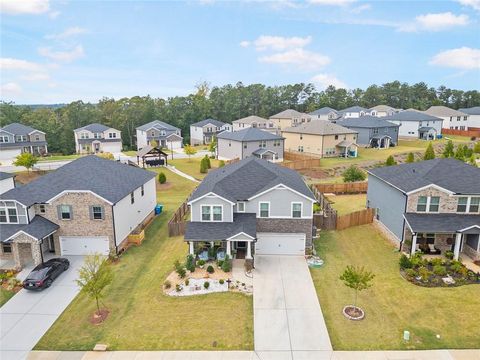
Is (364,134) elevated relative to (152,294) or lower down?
elevated

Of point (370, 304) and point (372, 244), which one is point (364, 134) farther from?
point (370, 304)

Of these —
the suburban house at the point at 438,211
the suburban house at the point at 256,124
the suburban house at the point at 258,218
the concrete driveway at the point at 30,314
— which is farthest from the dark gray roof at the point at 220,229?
the suburban house at the point at 256,124

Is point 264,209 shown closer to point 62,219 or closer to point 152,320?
point 152,320

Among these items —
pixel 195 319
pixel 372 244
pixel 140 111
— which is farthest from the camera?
pixel 140 111

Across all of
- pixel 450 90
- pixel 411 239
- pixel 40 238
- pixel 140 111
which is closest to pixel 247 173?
pixel 411 239

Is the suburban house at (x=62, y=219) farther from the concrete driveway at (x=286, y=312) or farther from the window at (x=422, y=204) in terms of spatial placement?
the window at (x=422, y=204)

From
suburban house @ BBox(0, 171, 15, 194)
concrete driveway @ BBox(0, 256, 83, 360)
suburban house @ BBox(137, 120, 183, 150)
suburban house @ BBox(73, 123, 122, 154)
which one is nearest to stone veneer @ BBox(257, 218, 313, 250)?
concrete driveway @ BBox(0, 256, 83, 360)

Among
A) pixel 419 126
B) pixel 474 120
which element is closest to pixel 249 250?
pixel 419 126

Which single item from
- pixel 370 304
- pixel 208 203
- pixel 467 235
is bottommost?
pixel 370 304
